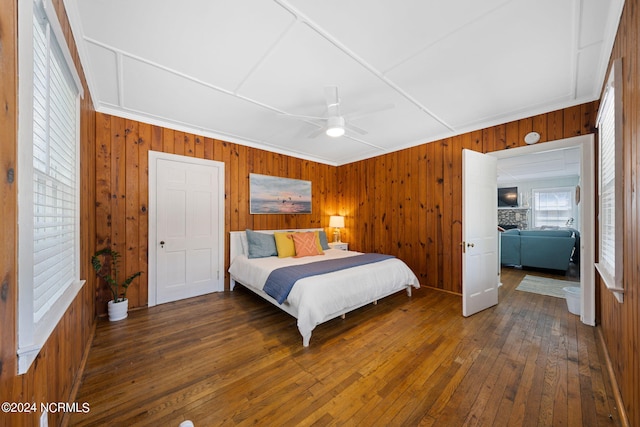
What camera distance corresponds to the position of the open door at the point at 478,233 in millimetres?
2848

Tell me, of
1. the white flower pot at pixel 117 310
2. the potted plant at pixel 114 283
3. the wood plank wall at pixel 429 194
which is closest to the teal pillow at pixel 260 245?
the potted plant at pixel 114 283

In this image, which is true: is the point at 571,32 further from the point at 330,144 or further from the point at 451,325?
the point at 330,144

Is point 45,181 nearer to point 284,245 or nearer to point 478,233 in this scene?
point 284,245

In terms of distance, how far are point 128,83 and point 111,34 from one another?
28.9 inches

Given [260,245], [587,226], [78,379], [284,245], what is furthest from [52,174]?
[587,226]

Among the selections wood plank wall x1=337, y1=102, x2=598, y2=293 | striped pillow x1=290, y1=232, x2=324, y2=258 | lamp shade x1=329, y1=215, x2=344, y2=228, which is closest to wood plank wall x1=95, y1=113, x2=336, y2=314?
striped pillow x1=290, y1=232, x2=324, y2=258

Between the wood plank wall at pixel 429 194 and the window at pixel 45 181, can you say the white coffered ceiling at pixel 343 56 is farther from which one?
the window at pixel 45 181

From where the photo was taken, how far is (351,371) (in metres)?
1.86

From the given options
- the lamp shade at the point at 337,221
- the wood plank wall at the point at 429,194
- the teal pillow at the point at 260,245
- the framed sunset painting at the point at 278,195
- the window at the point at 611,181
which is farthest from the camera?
the lamp shade at the point at 337,221

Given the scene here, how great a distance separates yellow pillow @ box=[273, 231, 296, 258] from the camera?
11.8 ft

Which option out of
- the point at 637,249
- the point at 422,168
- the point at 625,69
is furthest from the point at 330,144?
the point at 637,249

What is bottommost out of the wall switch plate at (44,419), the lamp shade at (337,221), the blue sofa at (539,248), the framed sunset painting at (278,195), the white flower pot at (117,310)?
the white flower pot at (117,310)

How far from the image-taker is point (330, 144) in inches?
167

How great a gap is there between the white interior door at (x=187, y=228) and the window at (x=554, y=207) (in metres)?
9.88
